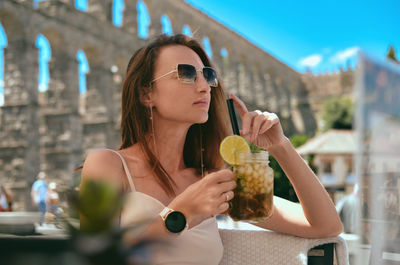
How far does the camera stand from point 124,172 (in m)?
1.79

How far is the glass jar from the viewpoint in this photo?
1.43 metres

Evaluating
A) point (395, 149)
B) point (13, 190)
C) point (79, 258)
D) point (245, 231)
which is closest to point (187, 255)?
point (245, 231)

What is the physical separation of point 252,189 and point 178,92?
527mm

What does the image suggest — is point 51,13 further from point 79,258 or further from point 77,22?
point 79,258

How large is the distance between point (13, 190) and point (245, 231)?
12.6 meters

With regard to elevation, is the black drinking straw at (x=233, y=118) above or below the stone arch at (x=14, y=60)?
below

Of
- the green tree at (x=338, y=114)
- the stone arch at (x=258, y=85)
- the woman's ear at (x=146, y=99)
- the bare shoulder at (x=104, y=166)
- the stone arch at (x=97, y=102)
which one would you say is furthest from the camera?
the green tree at (x=338, y=114)

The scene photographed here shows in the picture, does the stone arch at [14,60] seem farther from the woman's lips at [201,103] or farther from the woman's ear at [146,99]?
the woman's lips at [201,103]

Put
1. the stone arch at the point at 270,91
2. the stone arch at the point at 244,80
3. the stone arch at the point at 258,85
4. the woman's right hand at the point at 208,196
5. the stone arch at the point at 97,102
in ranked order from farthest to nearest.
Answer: the stone arch at the point at 270,91 → the stone arch at the point at 258,85 → the stone arch at the point at 244,80 → the stone arch at the point at 97,102 → the woman's right hand at the point at 208,196

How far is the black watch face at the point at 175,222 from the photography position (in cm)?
138

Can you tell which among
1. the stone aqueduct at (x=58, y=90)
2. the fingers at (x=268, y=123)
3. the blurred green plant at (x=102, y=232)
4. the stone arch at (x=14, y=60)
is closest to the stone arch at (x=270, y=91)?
the stone aqueduct at (x=58, y=90)

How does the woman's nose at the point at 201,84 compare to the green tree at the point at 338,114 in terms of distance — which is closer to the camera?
the woman's nose at the point at 201,84

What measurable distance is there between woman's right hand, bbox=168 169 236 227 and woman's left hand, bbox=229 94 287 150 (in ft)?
1.00

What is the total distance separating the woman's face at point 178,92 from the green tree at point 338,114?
45.2 m
